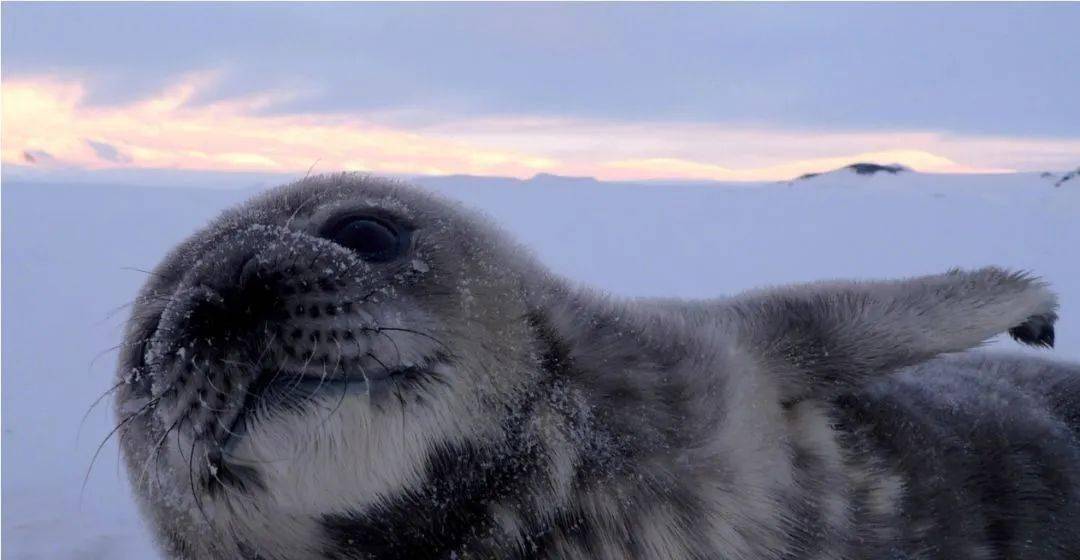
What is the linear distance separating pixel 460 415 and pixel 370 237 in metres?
0.34

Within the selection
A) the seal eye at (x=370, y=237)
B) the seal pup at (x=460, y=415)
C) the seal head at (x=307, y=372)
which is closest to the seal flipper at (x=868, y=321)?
the seal pup at (x=460, y=415)

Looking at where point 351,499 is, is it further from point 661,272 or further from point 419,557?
point 661,272

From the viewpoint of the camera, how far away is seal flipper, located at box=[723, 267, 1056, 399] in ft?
6.86

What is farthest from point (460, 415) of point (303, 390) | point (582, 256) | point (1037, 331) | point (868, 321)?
point (582, 256)

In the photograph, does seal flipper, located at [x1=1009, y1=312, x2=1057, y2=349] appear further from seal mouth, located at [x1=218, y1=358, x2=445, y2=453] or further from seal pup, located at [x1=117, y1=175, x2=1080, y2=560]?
seal mouth, located at [x1=218, y1=358, x2=445, y2=453]

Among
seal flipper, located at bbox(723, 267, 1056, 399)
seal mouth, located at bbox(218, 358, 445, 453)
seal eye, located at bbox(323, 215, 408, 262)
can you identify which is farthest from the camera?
seal flipper, located at bbox(723, 267, 1056, 399)

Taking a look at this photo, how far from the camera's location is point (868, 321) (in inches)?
86.4

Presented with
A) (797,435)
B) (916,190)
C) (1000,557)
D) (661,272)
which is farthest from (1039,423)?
(916,190)

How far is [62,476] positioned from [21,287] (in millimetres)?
4036

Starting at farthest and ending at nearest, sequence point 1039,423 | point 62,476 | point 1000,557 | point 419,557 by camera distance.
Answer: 1. point 62,476
2. point 1039,423
3. point 1000,557
4. point 419,557

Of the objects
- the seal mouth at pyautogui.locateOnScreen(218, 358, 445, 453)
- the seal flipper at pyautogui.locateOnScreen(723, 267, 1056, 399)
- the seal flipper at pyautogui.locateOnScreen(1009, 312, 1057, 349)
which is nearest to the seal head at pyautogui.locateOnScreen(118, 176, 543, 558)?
the seal mouth at pyautogui.locateOnScreen(218, 358, 445, 453)

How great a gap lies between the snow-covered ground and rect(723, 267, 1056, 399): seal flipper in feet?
2.23

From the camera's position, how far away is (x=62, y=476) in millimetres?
4160

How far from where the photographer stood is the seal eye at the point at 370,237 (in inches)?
61.8
